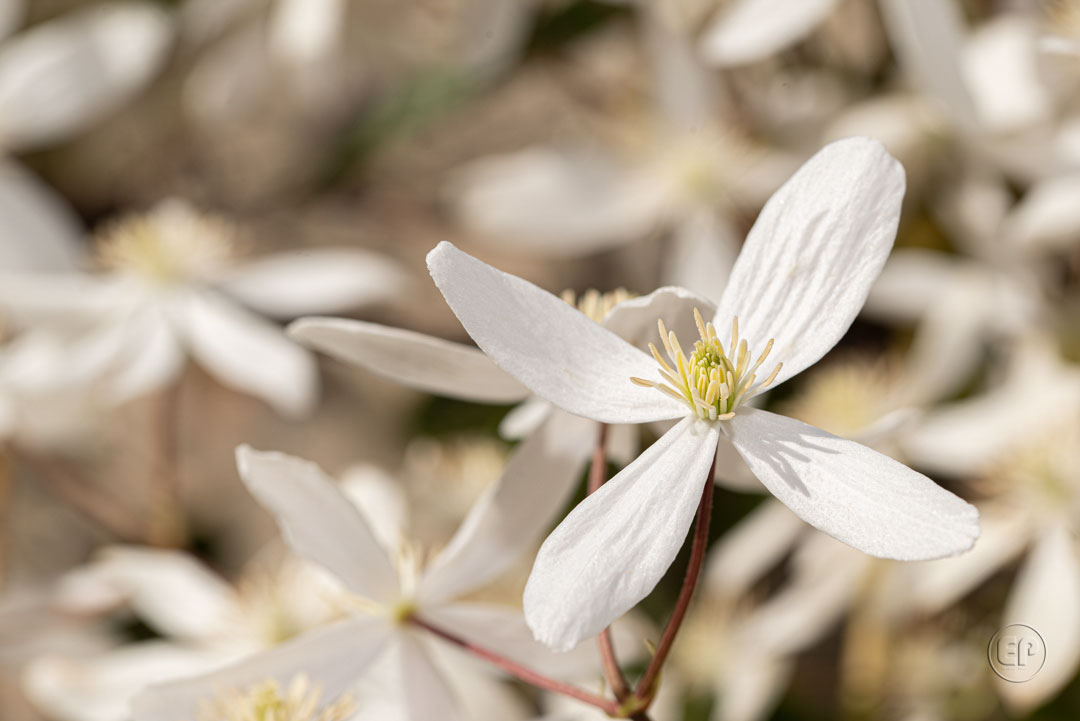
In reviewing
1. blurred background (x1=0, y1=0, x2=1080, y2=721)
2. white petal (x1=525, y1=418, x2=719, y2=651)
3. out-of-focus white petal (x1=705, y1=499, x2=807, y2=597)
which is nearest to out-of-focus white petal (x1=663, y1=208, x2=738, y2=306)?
blurred background (x1=0, y1=0, x2=1080, y2=721)

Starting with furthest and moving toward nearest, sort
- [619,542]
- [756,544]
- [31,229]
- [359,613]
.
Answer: [31,229] < [756,544] < [359,613] < [619,542]

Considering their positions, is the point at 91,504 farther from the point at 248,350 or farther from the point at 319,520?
the point at 319,520

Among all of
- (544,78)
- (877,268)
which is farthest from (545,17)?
(877,268)

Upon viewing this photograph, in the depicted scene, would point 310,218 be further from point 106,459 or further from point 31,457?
point 31,457

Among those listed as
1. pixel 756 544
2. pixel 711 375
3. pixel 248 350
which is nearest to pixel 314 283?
pixel 248 350

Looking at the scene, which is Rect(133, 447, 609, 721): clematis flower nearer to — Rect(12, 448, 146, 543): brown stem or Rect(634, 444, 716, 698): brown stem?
Rect(634, 444, 716, 698): brown stem

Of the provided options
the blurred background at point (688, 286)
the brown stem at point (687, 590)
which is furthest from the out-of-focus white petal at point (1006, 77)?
the brown stem at point (687, 590)

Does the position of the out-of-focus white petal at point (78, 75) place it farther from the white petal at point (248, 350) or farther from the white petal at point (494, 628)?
the white petal at point (494, 628)
